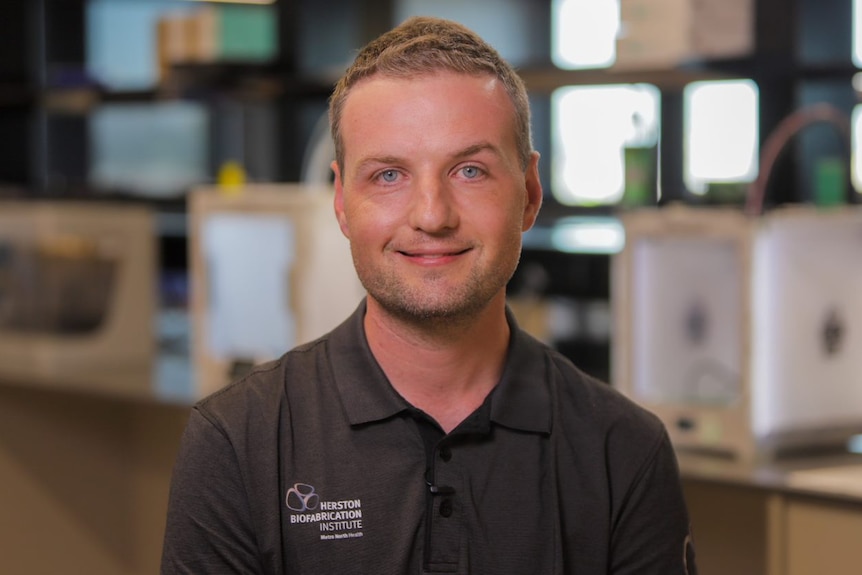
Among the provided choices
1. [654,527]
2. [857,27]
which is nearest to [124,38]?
[857,27]

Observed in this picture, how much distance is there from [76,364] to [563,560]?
2525mm

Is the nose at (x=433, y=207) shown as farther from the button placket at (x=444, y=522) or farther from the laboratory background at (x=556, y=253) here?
the laboratory background at (x=556, y=253)

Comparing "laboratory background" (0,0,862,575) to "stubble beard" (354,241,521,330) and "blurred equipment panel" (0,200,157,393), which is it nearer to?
"blurred equipment panel" (0,200,157,393)

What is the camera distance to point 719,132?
378 cm

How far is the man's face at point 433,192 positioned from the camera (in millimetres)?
1313

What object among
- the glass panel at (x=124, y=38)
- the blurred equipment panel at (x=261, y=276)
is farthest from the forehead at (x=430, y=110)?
the glass panel at (x=124, y=38)

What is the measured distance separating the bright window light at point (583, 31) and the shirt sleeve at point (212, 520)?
3.06 metres

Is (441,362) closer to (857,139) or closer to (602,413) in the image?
(602,413)

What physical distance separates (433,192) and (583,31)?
317cm

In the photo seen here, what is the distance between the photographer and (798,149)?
3418 mm

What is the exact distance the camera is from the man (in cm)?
133

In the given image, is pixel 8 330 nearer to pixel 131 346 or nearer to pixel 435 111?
pixel 131 346

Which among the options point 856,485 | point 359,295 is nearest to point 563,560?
point 856,485

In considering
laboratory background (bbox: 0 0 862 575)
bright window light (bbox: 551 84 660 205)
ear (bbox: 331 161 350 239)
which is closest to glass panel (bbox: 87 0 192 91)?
laboratory background (bbox: 0 0 862 575)
